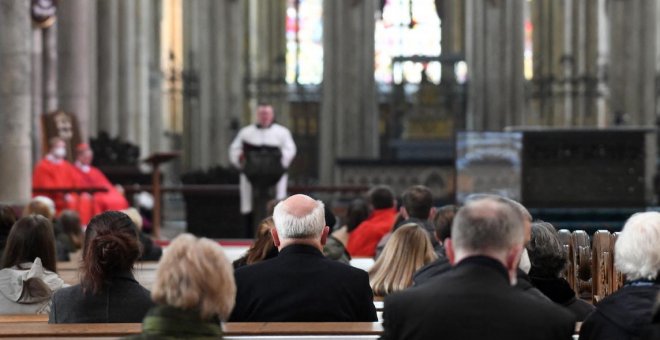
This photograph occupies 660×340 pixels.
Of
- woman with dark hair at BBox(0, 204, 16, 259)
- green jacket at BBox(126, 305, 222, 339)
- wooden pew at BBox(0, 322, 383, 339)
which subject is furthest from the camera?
woman with dark hair at BBox(0, 204, 16, 259)

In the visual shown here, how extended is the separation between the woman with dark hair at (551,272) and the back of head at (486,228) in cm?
177

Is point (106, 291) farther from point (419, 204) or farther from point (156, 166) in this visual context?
point (156, 166)

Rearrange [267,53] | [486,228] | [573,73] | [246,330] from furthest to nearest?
1. [267,53]
2. [573,73]
3. [246,330]
4. [486,228]

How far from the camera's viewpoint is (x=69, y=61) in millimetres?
20641

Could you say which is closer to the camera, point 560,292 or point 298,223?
point 298,223

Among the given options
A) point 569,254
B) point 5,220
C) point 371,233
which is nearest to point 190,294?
point 569,254

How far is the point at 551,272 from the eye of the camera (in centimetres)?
573

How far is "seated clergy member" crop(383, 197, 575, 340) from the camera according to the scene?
392 centimetres

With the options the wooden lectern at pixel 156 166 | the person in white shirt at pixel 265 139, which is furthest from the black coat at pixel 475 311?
the wooden lectern at pixel 156 166

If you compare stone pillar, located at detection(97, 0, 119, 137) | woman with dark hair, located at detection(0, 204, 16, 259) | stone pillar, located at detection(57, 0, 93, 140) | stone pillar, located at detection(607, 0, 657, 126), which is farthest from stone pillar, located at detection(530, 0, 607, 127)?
woman with dark hair, located at detection(0, 204, 16, 259)

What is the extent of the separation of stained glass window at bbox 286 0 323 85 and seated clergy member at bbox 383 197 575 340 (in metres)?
29.5

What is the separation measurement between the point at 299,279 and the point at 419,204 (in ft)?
12.3

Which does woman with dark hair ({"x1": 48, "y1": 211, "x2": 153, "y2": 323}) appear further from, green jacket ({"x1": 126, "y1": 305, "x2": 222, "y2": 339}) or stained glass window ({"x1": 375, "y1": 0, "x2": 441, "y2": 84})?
stained glass window ({"x1": 375, "y1": 0, "x2": 441, "y2": 84})

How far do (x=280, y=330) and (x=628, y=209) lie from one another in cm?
1403
